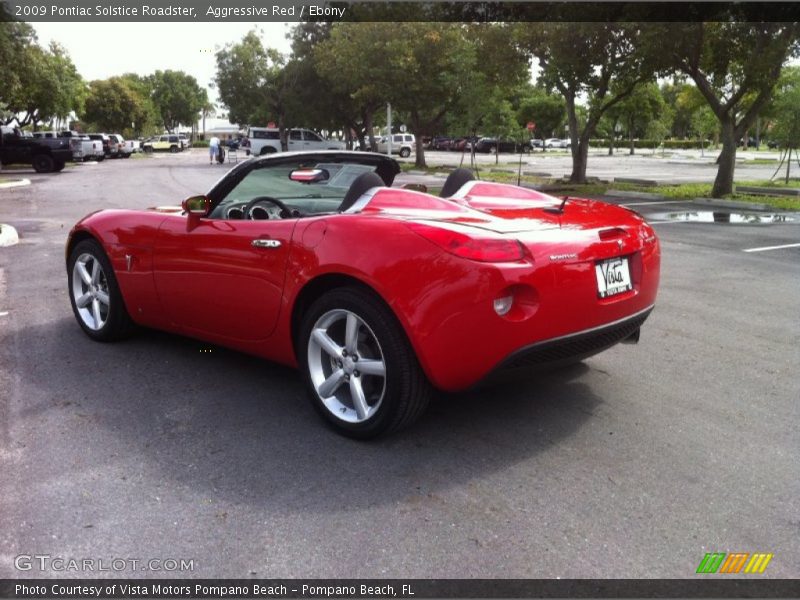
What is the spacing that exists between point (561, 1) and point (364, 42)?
15.1 meters

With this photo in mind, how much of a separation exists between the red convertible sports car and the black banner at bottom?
3.27ft

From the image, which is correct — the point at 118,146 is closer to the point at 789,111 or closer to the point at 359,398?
the point at 789,111

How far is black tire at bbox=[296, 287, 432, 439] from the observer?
325cm

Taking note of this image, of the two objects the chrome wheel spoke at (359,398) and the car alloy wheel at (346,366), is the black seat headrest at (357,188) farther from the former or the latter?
the chrome wheel spoke at (359,398)

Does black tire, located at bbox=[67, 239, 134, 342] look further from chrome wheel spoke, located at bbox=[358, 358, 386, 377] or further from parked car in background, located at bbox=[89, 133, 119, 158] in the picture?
parked car in background, located at bbox=[89, 133, 119, 158]

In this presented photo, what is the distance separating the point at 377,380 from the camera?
11.8 feet

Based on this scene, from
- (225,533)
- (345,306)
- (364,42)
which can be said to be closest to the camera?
(225,533)

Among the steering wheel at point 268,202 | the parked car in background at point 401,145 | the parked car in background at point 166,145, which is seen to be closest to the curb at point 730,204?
the steering wheel at point 268,202

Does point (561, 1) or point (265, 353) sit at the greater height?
point (561, 1)

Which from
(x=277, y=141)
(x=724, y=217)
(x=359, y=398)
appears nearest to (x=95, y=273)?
(x=359, y=398)

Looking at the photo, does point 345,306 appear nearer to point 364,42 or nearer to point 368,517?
point 368,517

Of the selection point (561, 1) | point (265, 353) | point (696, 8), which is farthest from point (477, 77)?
point (265, 353)

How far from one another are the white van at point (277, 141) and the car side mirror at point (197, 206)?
39830 millimetres

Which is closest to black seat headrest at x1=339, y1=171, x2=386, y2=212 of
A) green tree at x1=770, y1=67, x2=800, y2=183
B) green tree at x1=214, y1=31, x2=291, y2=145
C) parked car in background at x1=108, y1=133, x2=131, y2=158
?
green tree at x1=770, y1=67, x2=800, y2=183
